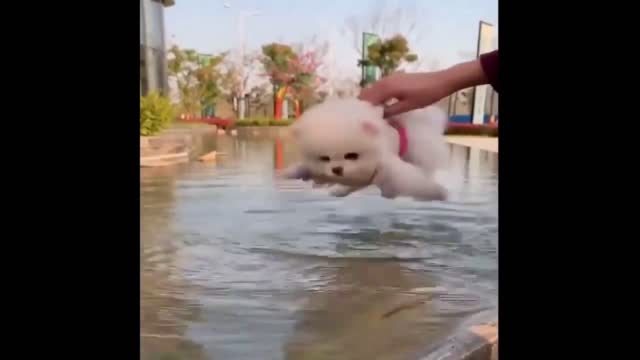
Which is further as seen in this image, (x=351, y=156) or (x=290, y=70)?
(x=290, y=70)

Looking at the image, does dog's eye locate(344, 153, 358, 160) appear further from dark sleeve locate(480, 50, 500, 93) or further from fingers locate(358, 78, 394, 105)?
dark sleeve locate(480, 50, 500, 93)

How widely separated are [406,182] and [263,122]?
0.30 metres

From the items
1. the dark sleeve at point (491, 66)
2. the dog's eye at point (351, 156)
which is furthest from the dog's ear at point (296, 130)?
the dark sleeve at point (491, 66)

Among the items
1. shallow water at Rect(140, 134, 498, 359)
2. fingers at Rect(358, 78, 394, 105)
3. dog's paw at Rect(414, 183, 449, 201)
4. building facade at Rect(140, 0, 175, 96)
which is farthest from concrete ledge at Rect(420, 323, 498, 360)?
building facade at Rect(140, 0, 175, 96)

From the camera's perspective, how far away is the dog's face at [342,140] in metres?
1.33

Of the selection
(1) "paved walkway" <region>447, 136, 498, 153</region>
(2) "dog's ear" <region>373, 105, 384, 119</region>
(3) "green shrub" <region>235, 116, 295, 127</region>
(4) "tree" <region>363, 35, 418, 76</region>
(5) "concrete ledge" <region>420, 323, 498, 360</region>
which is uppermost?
(4) "tree" <region>363, 35, 418, 76</region>

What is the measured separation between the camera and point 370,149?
1.34m

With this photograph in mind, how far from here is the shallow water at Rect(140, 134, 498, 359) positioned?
1.44 m

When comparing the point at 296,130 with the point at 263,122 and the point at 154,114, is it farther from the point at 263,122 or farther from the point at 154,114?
the point at 154,114

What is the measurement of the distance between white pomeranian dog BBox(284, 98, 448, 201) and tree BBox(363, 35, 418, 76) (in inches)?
3.9

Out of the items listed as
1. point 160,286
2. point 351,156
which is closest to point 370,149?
point 351,156
